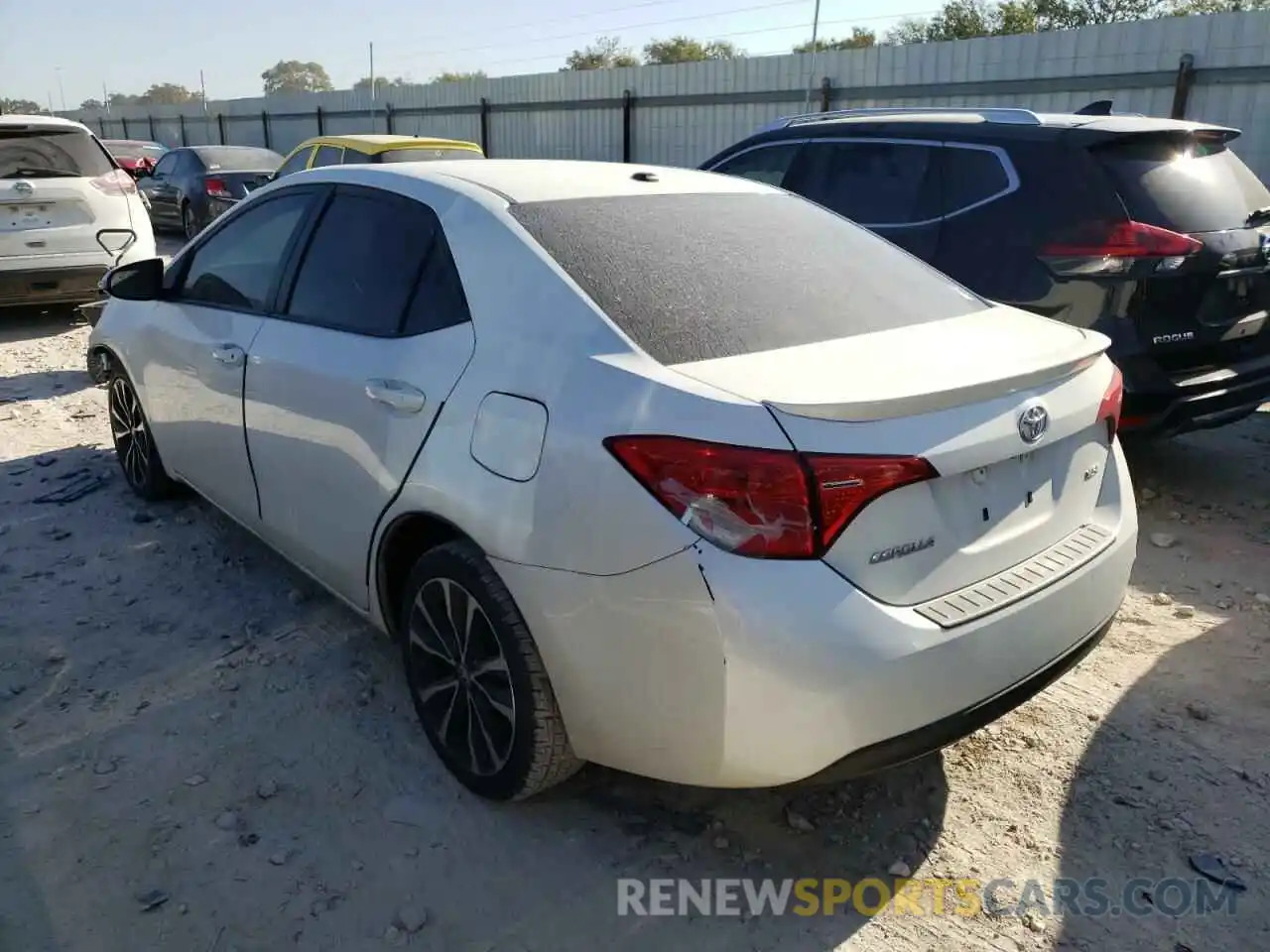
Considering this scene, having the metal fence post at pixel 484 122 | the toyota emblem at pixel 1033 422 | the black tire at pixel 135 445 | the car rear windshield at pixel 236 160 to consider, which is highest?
the metal fence post at pixel 484 122

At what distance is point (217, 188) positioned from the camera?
13680 millimetres

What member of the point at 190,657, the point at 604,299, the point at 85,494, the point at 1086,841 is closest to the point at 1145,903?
the point at 1086,841

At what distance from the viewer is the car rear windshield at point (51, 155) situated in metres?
8.25

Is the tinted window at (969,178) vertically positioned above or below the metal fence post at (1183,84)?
below

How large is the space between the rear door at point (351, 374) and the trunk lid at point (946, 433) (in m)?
0.85

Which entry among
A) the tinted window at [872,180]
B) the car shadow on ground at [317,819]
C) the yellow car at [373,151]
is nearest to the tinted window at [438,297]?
the car shadow on ground at [317,819]

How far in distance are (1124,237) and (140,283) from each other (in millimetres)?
4171

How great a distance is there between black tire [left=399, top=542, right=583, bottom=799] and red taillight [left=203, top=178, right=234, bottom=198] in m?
12.5

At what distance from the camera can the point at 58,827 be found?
8.69ft

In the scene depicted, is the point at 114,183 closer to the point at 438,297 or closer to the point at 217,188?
the point at 217,188

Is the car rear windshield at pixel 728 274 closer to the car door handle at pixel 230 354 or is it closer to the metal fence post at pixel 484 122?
the car door handle at pixel 230 354

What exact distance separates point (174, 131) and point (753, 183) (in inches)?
1426

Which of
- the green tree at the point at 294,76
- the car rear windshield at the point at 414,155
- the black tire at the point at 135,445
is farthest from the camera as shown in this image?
the green tree at the point at 294,76

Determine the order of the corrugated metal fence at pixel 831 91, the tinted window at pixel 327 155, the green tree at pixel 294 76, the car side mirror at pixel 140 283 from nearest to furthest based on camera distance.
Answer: the car side mirror at pixel 140 283, the corrugated metal fence at pixel 831 91, the tinted window at pixel 327 155, the green tree at pixel 294 76
